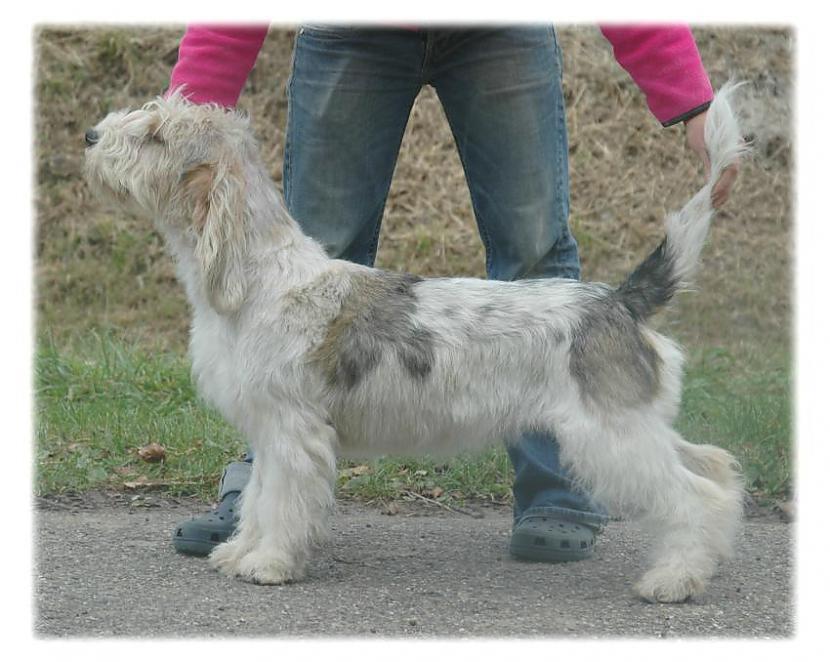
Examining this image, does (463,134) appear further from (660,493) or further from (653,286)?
(660,493)

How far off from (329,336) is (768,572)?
1.95 metres

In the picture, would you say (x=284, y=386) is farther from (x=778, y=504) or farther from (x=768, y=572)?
(x=778, y=504)

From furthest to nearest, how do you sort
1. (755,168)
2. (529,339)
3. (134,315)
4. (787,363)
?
(755,168) < (134,315) < (787,363) < (529,339)

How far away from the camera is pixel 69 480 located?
19.1 ft

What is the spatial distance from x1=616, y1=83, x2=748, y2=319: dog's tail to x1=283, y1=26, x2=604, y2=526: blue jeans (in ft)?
1.92

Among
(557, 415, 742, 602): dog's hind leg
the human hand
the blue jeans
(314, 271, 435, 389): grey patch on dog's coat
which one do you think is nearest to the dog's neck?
(314, 271, 435, 389): grey patch on dog's coat

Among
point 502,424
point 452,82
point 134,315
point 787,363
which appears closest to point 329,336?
point 502,424

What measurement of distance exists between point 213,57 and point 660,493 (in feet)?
8.01

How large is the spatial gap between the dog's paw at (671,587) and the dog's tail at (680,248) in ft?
3.07

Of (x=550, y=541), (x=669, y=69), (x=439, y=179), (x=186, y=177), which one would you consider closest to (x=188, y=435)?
(x=186, y=177)

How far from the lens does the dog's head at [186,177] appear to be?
14.3 feet

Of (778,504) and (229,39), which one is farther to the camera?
(778,504)

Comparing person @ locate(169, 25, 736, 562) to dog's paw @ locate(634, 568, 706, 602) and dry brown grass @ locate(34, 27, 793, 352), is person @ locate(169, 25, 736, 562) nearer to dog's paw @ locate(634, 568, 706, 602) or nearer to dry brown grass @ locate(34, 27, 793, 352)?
dog's paw @ locate(634, 568, 706, 602)

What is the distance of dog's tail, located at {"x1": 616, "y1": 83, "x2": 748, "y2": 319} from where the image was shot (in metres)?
4.31
